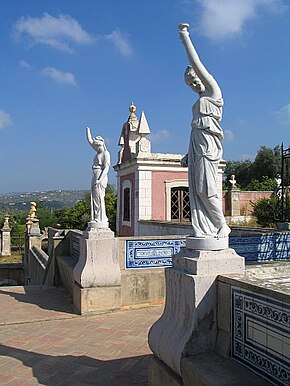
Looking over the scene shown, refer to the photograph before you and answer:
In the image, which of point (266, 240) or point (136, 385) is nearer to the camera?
point (136, 385)

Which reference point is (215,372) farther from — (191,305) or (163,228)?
(163,228)

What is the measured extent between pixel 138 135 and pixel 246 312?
14981mm

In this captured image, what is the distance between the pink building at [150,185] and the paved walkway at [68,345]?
8543 millimetres

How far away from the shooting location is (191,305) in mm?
3598

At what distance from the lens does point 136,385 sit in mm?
4457

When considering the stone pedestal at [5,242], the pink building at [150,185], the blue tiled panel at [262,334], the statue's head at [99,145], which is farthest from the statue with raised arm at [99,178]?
the stone pedestal at [5,242]

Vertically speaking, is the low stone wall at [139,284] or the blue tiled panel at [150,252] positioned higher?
the blue tiled panel at [150,252]

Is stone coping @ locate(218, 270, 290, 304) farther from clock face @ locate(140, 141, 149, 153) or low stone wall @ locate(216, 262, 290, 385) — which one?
clock face @ locate(140, 141, 149, 153)

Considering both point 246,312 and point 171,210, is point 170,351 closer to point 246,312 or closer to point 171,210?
point 246,312

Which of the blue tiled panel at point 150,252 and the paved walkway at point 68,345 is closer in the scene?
the paved walkway at point 68,345

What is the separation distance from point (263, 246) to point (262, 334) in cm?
588

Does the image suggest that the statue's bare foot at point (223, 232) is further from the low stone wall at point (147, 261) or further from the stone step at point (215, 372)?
the low stone wall at point (147, 261)

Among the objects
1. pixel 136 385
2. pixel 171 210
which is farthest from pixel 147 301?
pixel 171 210

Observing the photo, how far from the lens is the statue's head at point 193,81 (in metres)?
4.08
